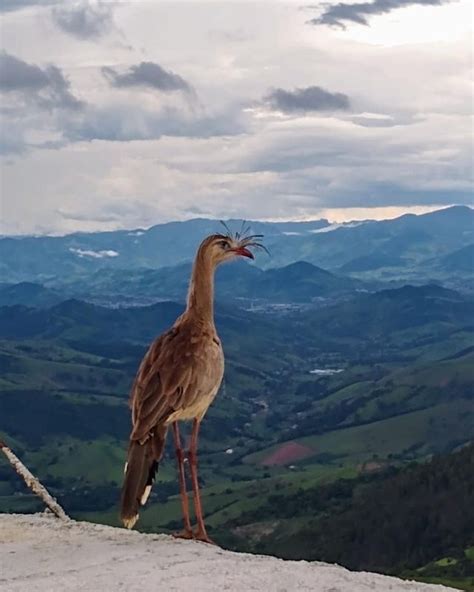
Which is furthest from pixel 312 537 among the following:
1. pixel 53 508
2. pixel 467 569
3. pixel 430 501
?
pixel 53 508

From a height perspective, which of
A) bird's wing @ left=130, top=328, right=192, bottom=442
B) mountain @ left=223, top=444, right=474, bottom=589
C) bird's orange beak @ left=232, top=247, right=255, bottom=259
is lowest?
mountain @ left=223, top=444, right=474, bottom=589

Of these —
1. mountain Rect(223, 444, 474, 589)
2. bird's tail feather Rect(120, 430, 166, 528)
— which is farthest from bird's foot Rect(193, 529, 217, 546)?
mountain Rect(223, 444, 474, 589)

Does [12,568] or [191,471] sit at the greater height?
[191,471]

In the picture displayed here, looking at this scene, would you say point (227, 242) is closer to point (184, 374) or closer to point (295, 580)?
point (184, 374)

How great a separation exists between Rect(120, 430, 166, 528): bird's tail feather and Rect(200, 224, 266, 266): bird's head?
3090 mm

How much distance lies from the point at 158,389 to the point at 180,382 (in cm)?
37

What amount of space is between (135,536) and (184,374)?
10.9ft

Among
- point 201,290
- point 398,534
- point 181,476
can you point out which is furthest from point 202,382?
point 398,534

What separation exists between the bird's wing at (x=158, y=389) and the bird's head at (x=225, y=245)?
5.27 ft

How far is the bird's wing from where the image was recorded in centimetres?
1599

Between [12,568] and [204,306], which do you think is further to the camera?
[204,306]

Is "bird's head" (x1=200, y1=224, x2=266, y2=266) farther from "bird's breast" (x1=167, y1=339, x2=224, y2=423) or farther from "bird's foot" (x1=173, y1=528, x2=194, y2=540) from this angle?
"bird's foot" (x1=173, y1=528, x2=194, y2=540)

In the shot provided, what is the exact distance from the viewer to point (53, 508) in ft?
64.3

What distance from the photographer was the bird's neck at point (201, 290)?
1700cm
